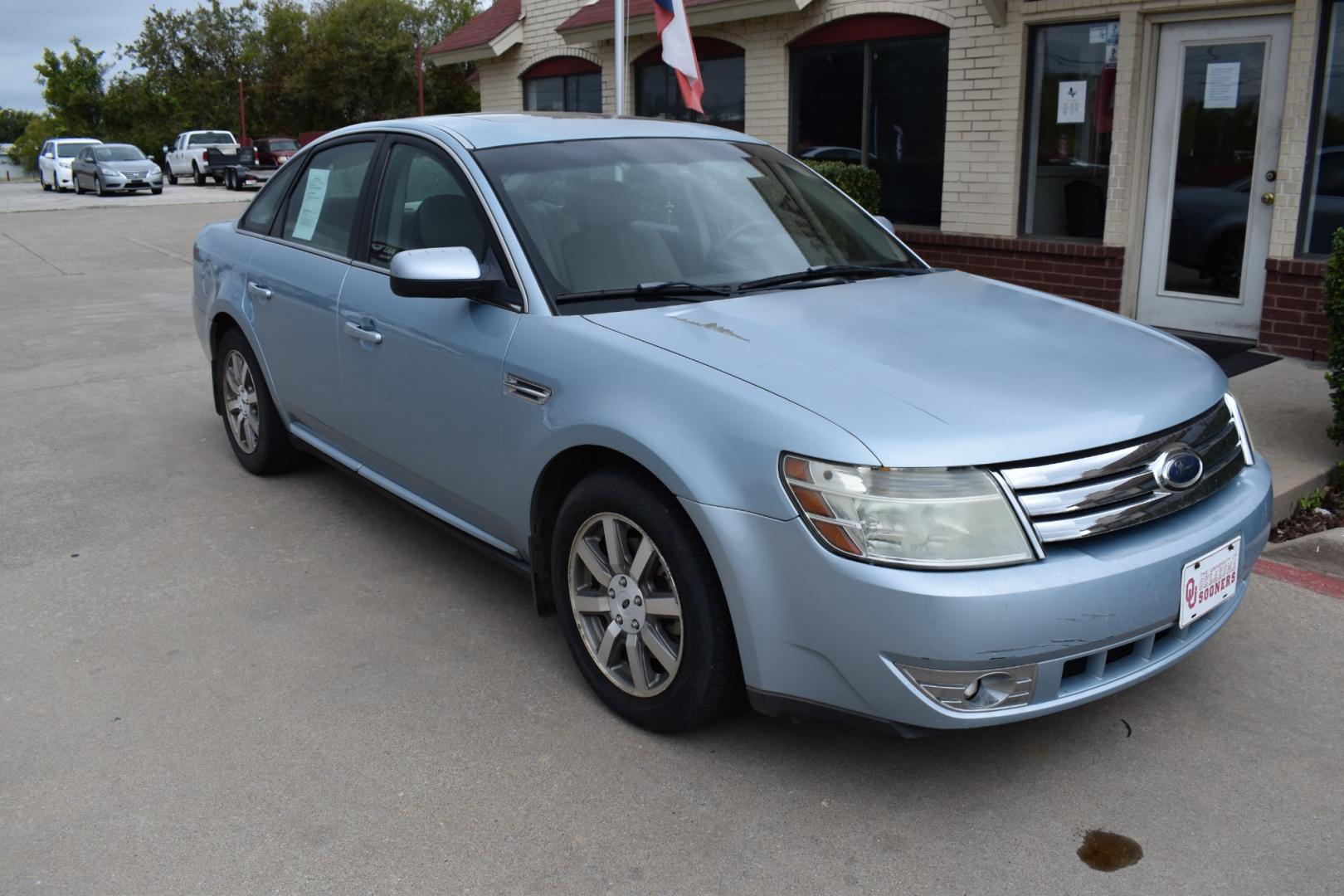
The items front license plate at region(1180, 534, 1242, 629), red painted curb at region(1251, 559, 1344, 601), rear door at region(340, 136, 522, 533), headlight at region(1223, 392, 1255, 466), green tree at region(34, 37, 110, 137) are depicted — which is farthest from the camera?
green tree at region(34, 37, 110, 137)

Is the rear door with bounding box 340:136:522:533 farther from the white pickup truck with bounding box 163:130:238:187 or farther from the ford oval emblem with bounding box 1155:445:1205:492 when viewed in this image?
the white pickup truck with bounding box 163:130:238:187

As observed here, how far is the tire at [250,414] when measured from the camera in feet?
18.3

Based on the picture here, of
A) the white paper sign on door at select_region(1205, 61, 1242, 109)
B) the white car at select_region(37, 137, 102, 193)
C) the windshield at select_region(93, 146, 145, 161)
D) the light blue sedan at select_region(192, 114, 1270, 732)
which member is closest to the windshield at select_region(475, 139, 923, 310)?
the light blue sedan at select_region(192, 114, 1270, 732)

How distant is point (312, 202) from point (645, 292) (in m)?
2.14

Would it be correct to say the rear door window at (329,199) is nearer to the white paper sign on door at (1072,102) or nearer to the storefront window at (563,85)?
the white paper sign on door at (1072,102)

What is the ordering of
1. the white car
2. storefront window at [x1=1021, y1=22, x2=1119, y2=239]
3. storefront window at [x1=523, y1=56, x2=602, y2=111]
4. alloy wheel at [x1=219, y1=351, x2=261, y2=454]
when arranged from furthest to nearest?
the white car < storefront window at [x1=523, y1=56, x2=602, y2=111] < storefront window at [x1=1021, y1=22, x2=1119, y2=239] < alloy wheel at [x1=219, y1=351, x2=261, y2=454]

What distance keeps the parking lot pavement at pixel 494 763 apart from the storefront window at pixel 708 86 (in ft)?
29.4

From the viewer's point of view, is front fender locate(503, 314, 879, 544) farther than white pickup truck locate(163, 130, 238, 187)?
No

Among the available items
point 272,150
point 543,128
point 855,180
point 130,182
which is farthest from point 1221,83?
point 272,150

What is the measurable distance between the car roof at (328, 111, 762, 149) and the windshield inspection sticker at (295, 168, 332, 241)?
1.30ft

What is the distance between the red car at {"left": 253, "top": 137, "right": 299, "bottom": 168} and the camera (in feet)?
119

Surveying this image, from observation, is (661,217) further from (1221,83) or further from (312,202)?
(1221,83)

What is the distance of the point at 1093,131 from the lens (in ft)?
29.6

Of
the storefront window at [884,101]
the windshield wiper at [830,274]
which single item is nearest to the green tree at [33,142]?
the storefront window at [884,101]
